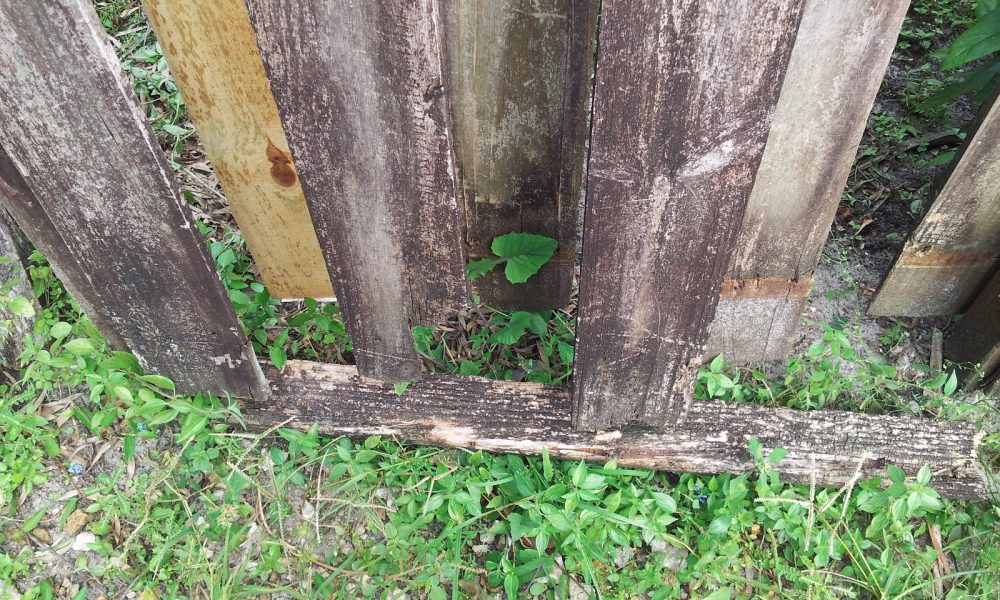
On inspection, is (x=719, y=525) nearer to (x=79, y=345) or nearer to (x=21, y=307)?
(x=79, y=345)

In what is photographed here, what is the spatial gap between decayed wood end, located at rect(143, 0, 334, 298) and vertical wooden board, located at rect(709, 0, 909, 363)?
130 cm

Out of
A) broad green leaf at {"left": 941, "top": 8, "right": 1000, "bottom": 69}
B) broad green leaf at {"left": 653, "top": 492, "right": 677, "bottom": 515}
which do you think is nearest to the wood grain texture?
broad green leaf at {"left": 653, "top": 492, "right": 677, "bottom": 515}

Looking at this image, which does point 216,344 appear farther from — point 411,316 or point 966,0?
point 966,0

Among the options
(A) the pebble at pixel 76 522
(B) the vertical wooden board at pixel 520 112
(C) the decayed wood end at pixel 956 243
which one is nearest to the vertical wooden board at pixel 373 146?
(B) the vertical wooden board at pixel 520 112

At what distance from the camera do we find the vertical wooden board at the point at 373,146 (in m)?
1.16

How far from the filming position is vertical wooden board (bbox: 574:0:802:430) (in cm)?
110

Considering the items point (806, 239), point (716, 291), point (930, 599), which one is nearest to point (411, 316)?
→ point (716, 291)

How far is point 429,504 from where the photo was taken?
1.79 m

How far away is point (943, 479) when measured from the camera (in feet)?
6.14

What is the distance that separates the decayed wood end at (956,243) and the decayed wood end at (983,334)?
0.05 metres

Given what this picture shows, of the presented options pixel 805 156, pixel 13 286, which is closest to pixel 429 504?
pixel 805 156

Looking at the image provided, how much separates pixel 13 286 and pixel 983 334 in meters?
3.10

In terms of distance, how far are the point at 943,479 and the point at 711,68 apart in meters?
1.51

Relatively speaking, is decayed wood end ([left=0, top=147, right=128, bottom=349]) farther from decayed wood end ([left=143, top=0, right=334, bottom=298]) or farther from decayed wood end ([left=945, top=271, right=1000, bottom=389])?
decayed wood end ([left=945, top=271, right=1000, bottom=389])
